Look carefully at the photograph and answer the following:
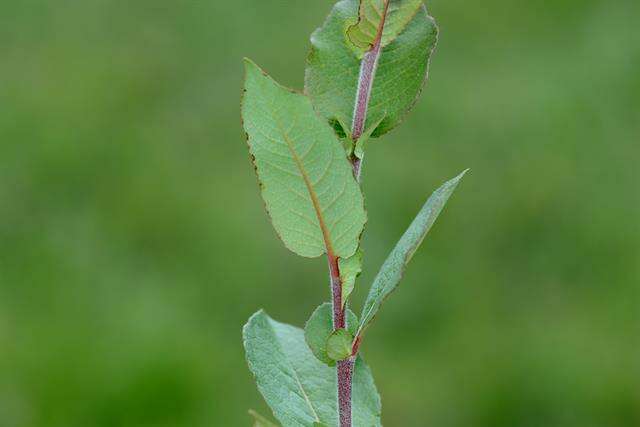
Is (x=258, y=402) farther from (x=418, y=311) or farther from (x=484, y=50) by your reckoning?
(x=484, y=50)

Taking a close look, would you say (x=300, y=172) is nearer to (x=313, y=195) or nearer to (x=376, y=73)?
(x=313, y=195)

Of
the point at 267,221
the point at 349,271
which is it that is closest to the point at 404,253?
the point at 349,271

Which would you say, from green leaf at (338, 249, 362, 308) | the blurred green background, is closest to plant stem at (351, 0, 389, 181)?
green leaf at (338, 249, 362, 308)

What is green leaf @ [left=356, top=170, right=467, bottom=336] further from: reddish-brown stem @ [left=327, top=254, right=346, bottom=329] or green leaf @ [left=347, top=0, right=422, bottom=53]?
green leaf @ [left=347, top=0, right=422, bottom=53]

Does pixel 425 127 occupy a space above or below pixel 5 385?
above

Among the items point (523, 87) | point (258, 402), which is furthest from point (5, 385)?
point (523, 87)

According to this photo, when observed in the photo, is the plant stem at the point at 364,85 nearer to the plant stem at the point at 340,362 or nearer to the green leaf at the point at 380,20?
the green leaf at the point at 380,20

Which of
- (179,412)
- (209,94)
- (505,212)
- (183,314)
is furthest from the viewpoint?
(209,94)
